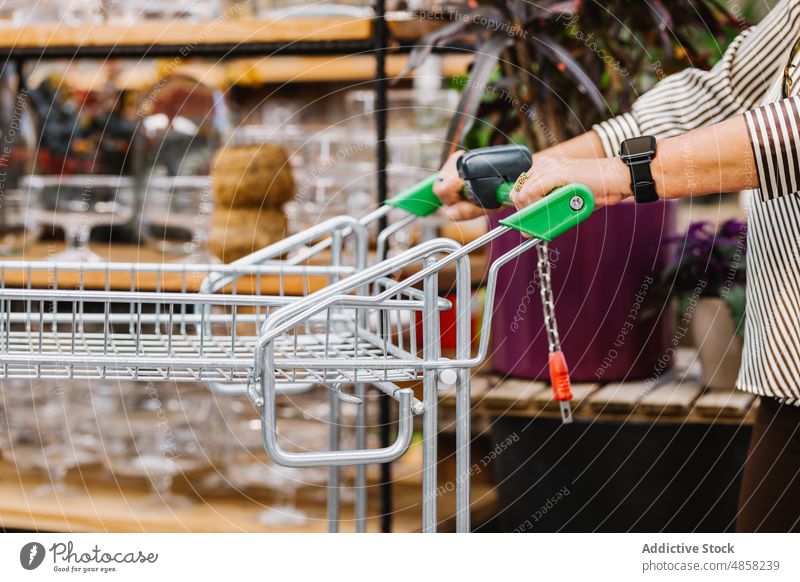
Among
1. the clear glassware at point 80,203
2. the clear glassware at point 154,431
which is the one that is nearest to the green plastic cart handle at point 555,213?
the clear glassware at point 154,431

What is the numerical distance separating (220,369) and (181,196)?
1.05 meters

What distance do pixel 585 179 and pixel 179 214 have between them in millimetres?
1196

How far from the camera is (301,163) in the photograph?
5.66 ft

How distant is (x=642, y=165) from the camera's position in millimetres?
718

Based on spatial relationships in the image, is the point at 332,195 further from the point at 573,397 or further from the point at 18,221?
the point at 18,221

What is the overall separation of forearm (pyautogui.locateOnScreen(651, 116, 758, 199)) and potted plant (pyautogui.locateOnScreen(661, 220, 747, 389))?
1.90 feet

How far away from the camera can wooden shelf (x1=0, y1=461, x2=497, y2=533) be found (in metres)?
1.60

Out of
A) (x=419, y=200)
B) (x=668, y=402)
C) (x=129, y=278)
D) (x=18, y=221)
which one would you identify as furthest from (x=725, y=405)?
(x=18, y=221)

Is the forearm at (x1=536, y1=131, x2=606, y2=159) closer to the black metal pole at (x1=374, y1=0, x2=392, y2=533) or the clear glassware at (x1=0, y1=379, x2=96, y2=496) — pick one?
the black metal pole at (x1=374, y1=0, x2=392, y2=533)

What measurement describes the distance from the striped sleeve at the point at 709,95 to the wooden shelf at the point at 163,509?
2.71ft

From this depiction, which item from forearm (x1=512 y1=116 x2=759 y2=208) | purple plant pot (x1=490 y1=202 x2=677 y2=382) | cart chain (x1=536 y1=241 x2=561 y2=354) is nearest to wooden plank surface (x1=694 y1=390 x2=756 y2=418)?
purple plant pot (x1=490 y1=202 x2=677 y2=382)

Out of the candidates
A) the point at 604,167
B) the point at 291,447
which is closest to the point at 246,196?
the point at 291,447

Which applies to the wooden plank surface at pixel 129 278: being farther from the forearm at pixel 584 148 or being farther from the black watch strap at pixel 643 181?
the black watch strap at pixel 643 181
